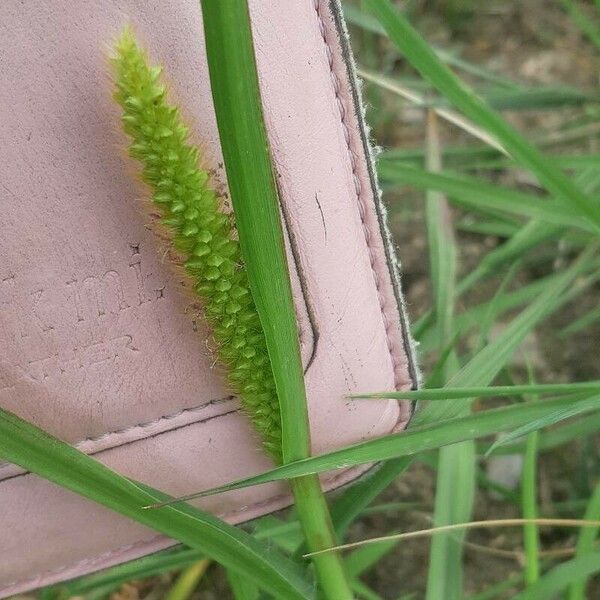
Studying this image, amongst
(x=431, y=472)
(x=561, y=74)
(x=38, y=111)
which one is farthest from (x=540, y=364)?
(x=38, y=111)

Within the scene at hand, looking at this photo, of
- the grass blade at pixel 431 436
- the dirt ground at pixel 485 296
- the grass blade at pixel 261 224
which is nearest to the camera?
the grass blade at pixel 261 224

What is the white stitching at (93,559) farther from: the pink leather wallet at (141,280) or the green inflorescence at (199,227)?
the green inflorescence at (199,227)

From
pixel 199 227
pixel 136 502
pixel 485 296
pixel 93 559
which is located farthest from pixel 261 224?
pixel 485 296

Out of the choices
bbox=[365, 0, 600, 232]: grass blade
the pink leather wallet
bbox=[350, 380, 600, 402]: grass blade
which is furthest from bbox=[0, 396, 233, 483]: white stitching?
bbox=[365, 0, 600, 232]: grass blade

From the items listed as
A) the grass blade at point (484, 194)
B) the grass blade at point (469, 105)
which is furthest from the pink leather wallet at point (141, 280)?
the grass blade at point (484, 194)

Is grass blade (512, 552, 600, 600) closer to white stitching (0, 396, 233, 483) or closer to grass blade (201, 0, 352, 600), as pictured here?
grass blade (201, 0, 352, 600)

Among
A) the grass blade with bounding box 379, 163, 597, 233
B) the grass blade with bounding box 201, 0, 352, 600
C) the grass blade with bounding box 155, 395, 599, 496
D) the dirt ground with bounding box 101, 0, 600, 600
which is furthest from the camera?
the dirt ground with bounding box 101, 0, 600, 600
